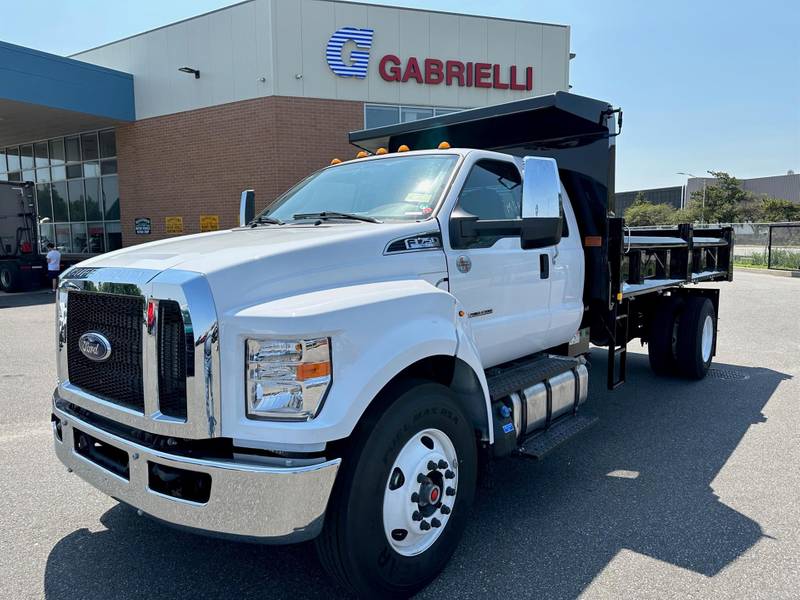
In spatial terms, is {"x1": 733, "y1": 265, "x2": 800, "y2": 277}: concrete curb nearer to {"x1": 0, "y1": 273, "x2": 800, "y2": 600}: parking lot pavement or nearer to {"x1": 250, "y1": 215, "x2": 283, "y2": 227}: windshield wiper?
{"x1": 0, "y1": 273, "x2": 800, "y2": 600}: parking lot pavement

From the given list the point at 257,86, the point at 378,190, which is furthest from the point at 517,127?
the point at 257,86

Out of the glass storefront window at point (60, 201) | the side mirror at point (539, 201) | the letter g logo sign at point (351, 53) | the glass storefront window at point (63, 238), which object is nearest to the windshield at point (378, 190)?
the side mirror at point (539, 201)

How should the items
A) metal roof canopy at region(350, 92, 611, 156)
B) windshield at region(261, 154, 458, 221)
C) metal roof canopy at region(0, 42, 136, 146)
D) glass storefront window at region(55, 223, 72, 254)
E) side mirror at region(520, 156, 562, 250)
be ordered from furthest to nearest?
glass storefront window at region(55, 223, 72, 254)
metal roof canopy at region(0, 42, 136, 146)
metal roof canopy at region(350, 92, 611, 156)
windshield at region(261, 154, 458, 221)
side mirror at region(520, 156, 562, 250)

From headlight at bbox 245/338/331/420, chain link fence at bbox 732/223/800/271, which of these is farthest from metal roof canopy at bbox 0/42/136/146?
chain link fence at bbox 732/223/800/271

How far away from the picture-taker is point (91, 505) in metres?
3.92

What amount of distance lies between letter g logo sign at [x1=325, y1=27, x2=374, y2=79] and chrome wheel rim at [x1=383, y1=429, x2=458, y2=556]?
1551 cm

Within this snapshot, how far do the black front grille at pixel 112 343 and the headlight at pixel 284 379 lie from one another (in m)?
0.61

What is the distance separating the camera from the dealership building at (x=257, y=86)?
1650 centimetres

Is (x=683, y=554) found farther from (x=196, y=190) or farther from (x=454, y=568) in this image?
(x=196, y=190)

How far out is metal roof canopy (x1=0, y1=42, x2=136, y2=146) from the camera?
1638 centimetres

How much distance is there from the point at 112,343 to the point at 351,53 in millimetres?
15641

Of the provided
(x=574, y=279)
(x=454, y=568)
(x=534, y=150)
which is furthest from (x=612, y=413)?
(x=454, y=568)

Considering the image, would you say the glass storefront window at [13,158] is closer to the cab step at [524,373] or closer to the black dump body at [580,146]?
the black dump body at [580,146]

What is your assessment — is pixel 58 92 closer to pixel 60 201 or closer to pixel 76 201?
pixel 76 201
